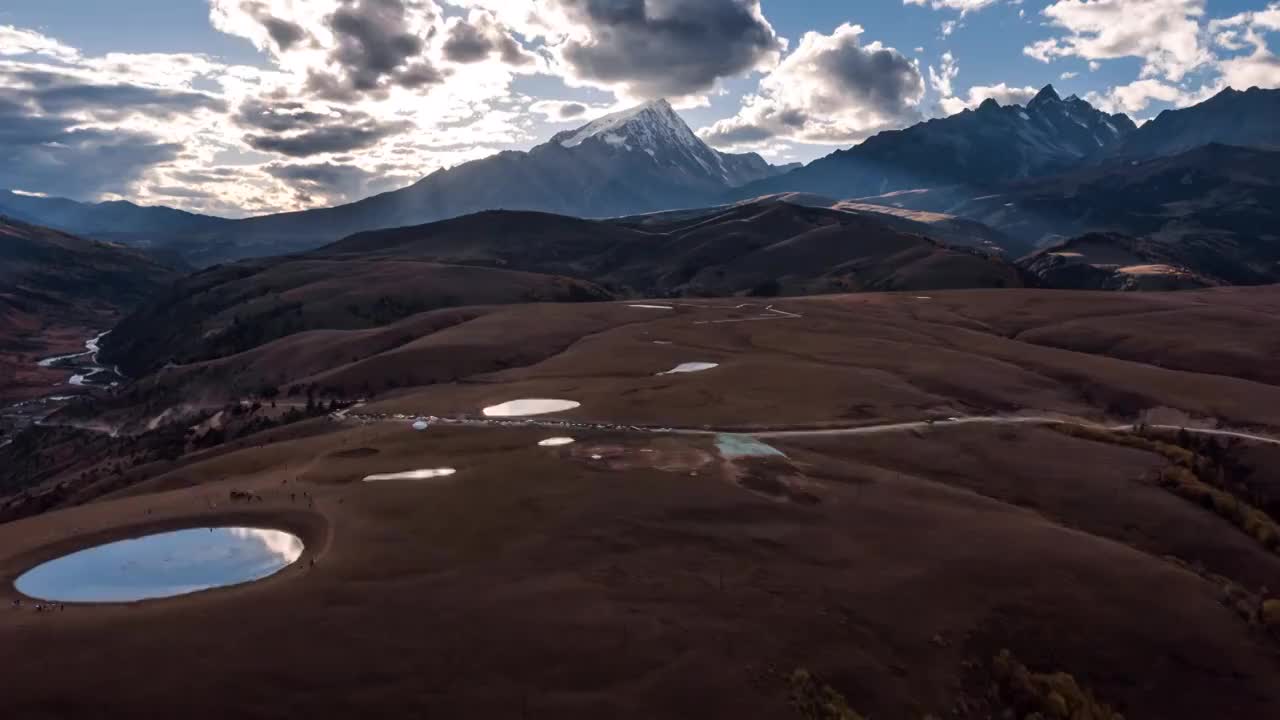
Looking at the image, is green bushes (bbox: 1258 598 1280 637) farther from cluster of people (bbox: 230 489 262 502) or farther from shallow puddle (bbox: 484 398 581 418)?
cluster of people (bbox: 230 489 262 502)

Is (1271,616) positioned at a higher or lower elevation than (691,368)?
lower

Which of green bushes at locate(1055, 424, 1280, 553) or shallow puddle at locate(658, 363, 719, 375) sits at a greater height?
shallow puddle at locate(658, 363, 719, 375)

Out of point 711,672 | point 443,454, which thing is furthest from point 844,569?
point 443,454

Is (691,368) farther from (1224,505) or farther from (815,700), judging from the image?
(815,700)

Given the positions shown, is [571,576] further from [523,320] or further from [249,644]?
[523,320]

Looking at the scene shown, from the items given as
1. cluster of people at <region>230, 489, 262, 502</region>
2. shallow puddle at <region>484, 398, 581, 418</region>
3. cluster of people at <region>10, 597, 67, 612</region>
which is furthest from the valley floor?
shallow puddle at <region>484, 398, 581, 418</region>

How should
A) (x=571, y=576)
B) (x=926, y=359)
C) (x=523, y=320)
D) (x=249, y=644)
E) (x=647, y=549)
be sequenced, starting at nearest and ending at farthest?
1. (x=249, y=644)
2. (x=571, y=576)
3. (x=647, y=549)
4. (x=926, y=359)
5. (x=523, y=320)

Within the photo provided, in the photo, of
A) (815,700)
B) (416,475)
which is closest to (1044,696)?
(815,700)
